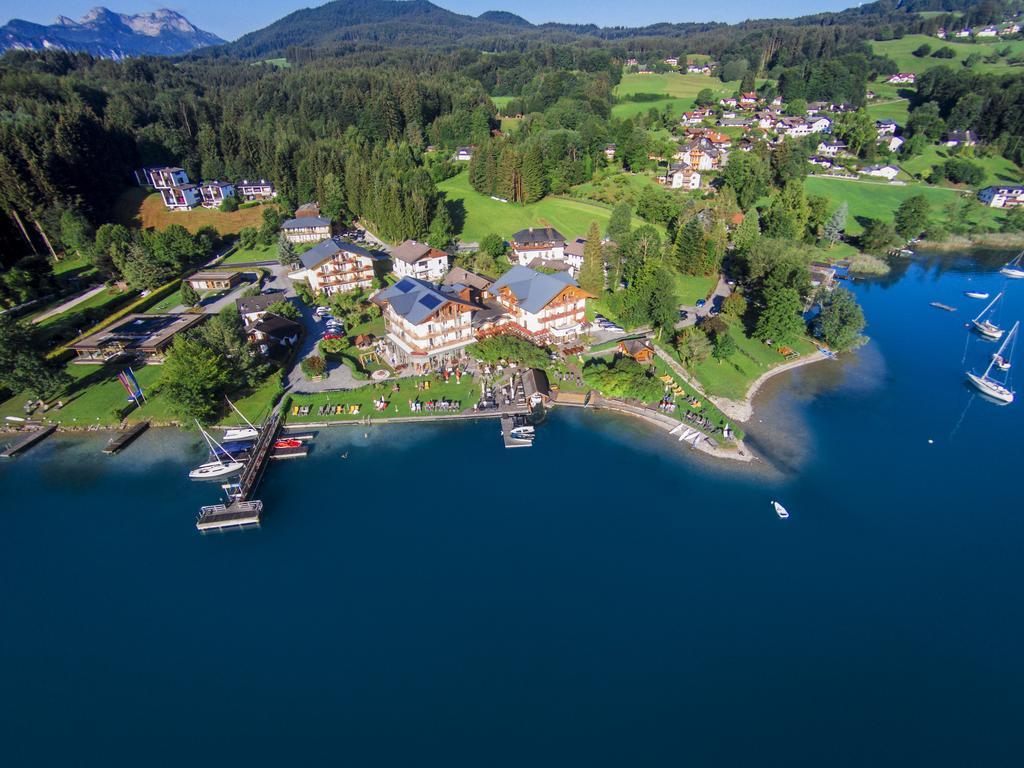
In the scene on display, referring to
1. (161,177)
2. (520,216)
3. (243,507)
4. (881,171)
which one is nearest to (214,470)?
(243,507)

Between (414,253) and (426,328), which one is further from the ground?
(414,253)

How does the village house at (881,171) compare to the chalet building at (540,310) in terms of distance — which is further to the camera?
the village house at (881,171)

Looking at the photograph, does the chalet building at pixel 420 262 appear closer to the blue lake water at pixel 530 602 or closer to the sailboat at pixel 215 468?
the blue lake water at pixel 530 602

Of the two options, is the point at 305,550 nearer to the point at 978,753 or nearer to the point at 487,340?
the point at 487,340

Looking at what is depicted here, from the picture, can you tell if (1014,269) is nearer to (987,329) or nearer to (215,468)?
(987,329)

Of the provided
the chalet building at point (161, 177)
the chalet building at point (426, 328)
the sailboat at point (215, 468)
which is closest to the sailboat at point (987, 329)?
the chalet building at point (426, 328)
